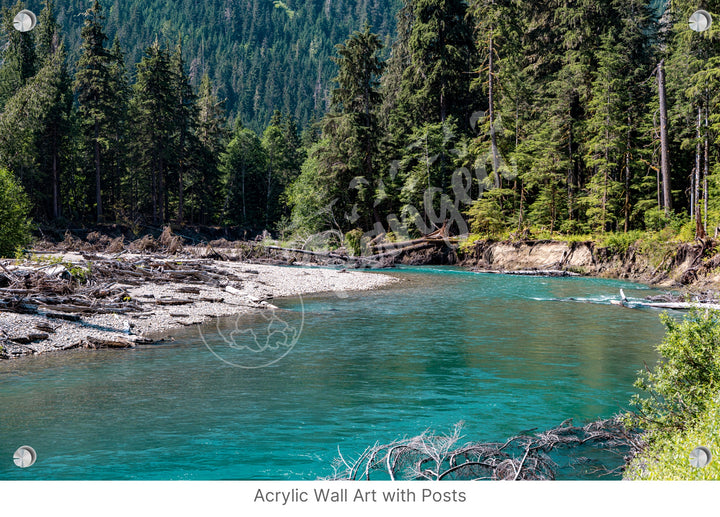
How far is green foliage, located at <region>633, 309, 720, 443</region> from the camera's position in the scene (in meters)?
6.61

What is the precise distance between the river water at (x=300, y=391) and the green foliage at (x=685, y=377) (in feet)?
4.68

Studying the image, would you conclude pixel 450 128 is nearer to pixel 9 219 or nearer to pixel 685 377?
pixel 9 219

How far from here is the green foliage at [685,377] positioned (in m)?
6.61

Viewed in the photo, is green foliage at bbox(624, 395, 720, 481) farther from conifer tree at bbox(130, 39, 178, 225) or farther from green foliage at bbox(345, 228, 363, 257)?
conifer tree at bbox(130, 39, 178, 225)

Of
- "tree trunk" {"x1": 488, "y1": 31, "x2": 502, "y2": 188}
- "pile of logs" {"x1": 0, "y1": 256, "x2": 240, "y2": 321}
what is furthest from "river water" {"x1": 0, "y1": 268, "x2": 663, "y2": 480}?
"tree trunk" {"x1": 488, "y1": 31, "x2": 502, "y2": 188}

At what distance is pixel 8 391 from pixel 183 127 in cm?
5619

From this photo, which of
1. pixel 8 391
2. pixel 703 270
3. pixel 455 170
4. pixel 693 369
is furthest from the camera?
pixel 455 170

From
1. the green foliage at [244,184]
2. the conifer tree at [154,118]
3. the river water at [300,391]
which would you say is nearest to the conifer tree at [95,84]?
the conifer tree at [154,118]

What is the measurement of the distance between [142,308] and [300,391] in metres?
9.35

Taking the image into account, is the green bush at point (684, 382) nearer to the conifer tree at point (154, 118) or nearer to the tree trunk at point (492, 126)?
the tree trunk at point (492, 126)

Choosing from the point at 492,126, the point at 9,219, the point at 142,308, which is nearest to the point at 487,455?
the point at 142,308

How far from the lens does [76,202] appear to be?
56375mm
